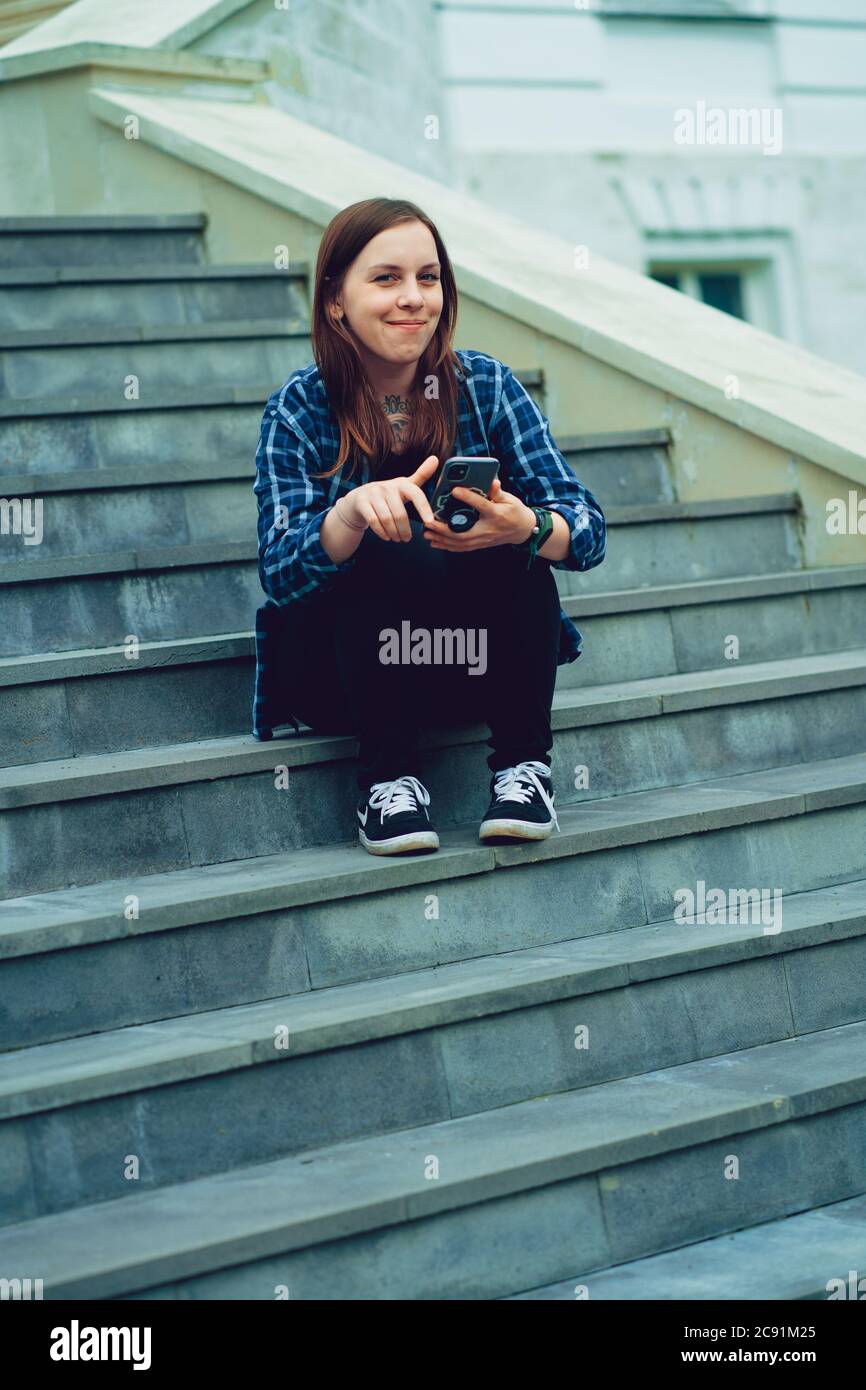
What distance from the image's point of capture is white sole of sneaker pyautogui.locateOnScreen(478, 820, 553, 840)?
115 inches

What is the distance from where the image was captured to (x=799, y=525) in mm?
4477

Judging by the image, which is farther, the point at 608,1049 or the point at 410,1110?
the point at 608,1049

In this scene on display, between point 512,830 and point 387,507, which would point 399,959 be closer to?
point 512,830

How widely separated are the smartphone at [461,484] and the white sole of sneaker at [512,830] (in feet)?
1.70

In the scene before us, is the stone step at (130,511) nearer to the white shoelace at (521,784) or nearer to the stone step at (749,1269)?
the white shoelace at (521,784)

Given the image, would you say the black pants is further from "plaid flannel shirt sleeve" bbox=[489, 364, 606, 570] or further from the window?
the window

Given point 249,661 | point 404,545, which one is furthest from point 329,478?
point 249,661

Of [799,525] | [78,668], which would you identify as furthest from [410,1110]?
[799,525]

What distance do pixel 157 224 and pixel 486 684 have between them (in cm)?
300

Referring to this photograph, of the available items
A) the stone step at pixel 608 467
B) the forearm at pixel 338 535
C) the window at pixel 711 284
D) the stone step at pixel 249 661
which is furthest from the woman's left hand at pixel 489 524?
the window at pixel 711 284

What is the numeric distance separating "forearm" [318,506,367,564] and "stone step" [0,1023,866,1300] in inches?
38.4

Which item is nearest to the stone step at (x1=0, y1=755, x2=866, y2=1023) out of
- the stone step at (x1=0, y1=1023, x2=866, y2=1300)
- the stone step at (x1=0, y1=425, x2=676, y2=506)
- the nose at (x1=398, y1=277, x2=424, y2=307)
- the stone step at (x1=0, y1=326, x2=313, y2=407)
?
the stone step at (x1=0, y1=1023, x2=866, y2=1300)

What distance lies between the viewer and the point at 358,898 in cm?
282

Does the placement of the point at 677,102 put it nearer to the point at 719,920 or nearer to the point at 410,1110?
the point at 719,920
